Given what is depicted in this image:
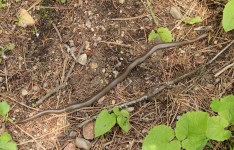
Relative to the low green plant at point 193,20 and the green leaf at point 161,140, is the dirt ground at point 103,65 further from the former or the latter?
the green leaf at point 161,140

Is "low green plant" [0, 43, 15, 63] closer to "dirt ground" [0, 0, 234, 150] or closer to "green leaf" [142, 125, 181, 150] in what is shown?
"dirt ground" [0, 0, 234, 150]

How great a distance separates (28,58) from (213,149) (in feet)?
5.42

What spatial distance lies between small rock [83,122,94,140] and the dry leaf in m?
1.05

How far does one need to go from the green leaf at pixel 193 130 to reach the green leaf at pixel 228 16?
729 mm

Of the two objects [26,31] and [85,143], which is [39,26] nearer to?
[26,31]

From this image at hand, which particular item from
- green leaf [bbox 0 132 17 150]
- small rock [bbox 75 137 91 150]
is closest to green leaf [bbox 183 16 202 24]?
small rock [bbox 75 137 91 150]

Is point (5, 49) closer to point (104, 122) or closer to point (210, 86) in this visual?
point (104, 122)

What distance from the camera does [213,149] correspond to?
2.60 metres

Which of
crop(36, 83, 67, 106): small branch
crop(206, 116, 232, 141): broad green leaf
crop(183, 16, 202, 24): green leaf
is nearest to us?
crop(206, 116, 232, 141): broad green leaf

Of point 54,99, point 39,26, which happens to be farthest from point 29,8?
point 54,99

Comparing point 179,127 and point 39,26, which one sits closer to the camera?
point 179,127

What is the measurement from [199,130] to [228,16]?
903mm

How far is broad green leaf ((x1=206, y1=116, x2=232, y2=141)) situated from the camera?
7.82 ft

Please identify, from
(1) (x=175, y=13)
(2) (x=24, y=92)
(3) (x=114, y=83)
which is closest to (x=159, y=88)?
(3) (x=114, y=83)
